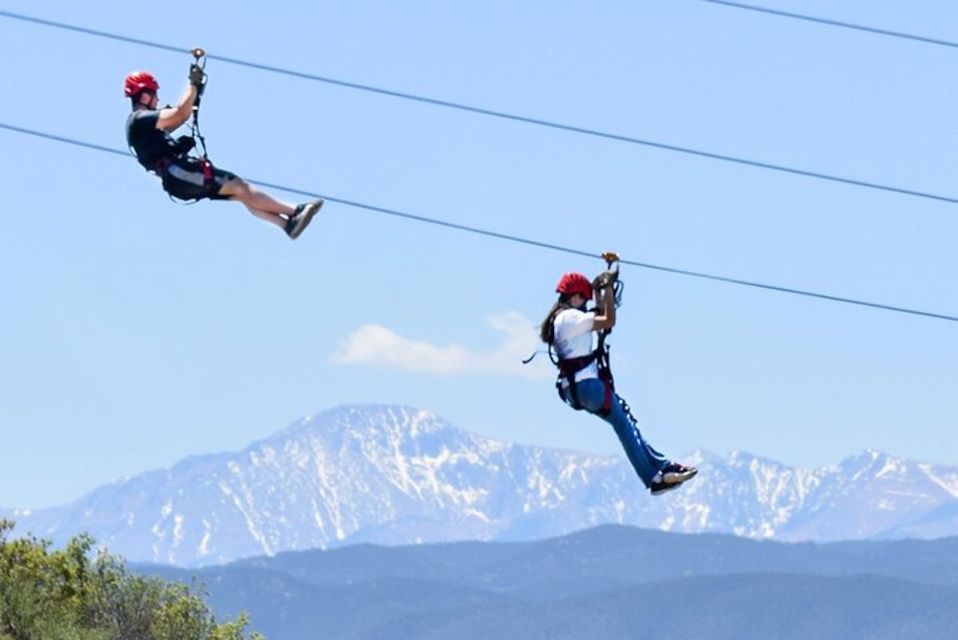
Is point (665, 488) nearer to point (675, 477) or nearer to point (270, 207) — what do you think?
point (675, 477)

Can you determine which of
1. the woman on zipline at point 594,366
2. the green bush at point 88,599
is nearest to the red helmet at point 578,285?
the woman on zipline at point 594,366

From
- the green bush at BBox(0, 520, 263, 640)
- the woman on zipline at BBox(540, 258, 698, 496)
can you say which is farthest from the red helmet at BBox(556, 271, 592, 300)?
the green bush at BBox(0, 520, 263, 640)

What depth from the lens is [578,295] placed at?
25.3 m

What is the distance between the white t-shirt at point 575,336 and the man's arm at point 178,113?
4674mm

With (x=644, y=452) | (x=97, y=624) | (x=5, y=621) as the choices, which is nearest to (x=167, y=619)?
(x=97, y=624)

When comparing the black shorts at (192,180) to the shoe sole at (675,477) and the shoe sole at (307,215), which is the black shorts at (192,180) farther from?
the shoe sole at (675,477)

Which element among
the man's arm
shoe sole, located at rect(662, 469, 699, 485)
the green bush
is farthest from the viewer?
the green bush

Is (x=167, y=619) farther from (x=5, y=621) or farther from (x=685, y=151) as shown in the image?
(x=685, y=151)

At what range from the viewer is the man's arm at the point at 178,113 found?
24.3 m

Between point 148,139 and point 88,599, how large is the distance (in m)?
47.9

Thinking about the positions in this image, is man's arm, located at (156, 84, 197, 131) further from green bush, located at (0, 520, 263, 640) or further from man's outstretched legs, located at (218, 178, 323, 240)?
green bush, located at (0, 520, 263, 640)

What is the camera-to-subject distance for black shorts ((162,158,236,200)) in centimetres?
2545

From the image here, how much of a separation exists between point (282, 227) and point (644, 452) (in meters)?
4.95

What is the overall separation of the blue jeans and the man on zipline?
3673mm
